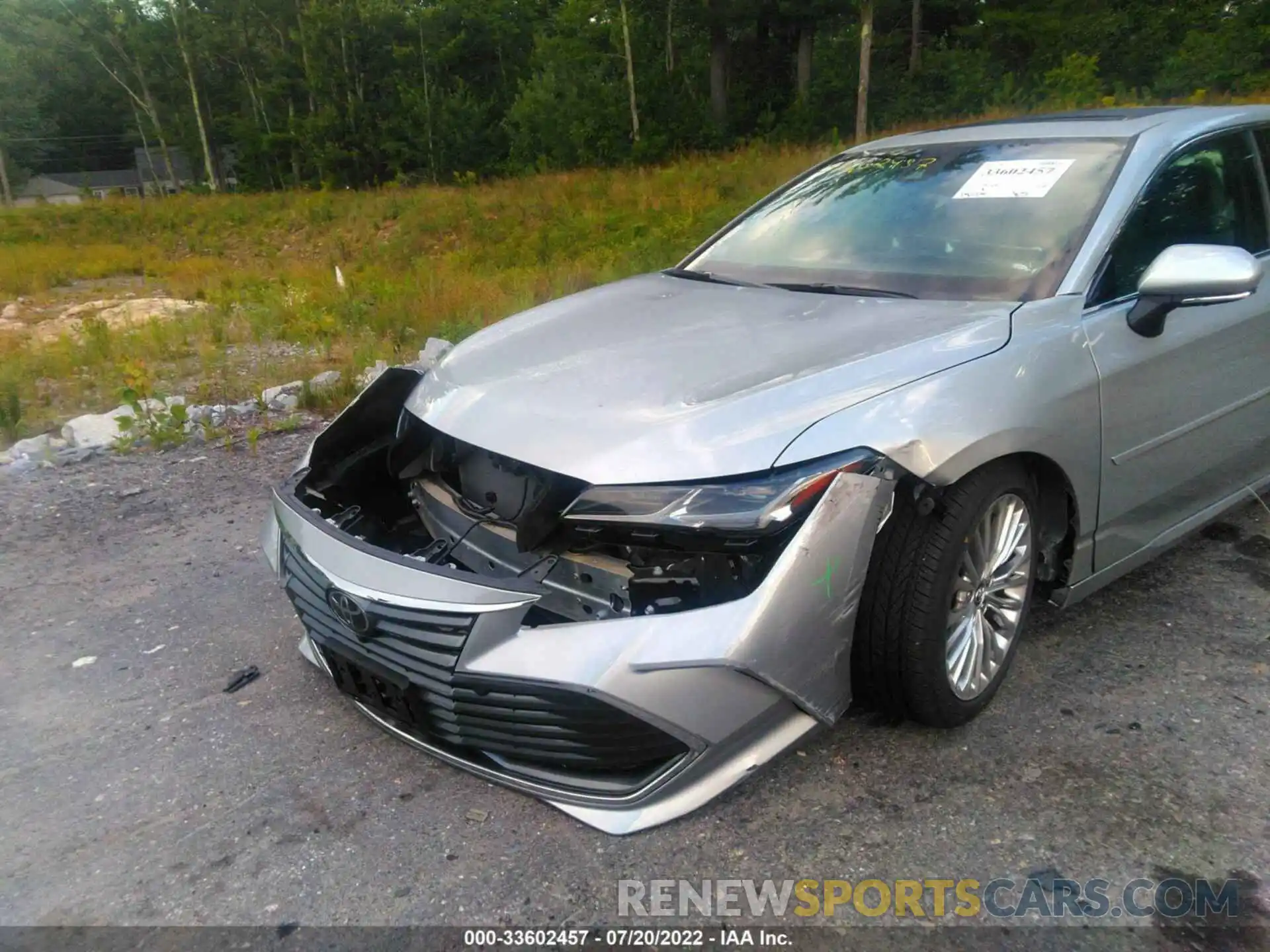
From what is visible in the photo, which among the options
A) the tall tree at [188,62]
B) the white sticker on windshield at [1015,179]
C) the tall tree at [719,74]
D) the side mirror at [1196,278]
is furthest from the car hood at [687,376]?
the tall tree at [188,62]

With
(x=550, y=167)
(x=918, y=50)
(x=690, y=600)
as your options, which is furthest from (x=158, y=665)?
Answer: (x=918, y=50)

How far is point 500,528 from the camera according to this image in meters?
2.45

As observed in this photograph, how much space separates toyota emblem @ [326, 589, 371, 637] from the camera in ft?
7.14

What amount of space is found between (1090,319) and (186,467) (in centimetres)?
450

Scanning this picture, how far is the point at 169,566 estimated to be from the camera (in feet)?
12.5

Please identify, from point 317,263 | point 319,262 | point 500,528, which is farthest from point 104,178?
point 500,528

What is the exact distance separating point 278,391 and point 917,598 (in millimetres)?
5141

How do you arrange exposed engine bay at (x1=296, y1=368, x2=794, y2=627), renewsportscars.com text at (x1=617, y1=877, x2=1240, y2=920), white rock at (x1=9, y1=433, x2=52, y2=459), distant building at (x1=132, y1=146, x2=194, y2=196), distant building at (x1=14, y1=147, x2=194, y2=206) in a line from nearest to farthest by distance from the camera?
renewsportscars.com text at (x1=617, y1=877, x2=1240, y2=920), exposed engine bay at (x1=296, y1=368, x2=794, y2=627), white rock at (x1=9, y1=433, x2=52, y2=459), distant building at (x1=132, y1=146, x2=194, y2=196), distant building at (x1=14, y1=147, x2=194, y2=206)

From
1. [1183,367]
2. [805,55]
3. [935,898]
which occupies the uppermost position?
[805,55]

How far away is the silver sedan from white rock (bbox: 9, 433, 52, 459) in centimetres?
332

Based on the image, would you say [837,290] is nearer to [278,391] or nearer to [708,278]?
[708,278]

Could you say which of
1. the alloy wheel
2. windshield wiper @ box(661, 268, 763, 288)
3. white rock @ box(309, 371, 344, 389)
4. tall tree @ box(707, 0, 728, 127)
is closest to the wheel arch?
the alloy wheel

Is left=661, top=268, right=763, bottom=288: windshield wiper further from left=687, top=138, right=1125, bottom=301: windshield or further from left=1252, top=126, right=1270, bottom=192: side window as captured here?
left=1252, top=126, right=1270, bottom=192: side window

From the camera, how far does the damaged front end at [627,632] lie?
1917 millimetres
